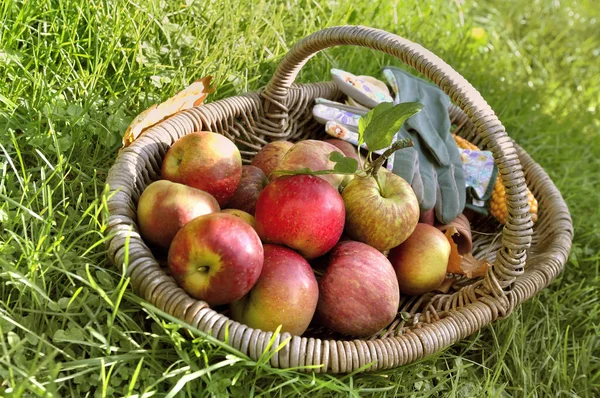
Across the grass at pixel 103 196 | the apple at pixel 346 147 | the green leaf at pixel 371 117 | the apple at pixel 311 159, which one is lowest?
the grass at pixel 103 196

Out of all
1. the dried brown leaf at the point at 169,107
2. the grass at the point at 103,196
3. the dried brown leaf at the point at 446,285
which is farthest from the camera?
the dried brown leaf at the point at 446,285

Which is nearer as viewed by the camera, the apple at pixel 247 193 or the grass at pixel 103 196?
the grass at pixel 103 196

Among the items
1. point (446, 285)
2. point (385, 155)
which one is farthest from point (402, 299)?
point (385, 155)

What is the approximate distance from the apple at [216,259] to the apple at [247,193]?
345 mm

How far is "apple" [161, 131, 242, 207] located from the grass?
0.21 meters

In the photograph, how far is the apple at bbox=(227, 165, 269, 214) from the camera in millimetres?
1673

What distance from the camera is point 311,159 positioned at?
162cm

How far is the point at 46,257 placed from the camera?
1367 mm

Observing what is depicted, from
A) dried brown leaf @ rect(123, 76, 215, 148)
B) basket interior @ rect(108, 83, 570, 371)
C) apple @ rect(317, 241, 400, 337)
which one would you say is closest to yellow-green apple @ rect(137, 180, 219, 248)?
basket interior @ rect(108, 83, 570, 371)

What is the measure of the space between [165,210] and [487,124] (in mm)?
827

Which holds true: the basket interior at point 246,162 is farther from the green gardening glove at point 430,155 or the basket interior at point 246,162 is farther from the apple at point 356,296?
the green gardening glove at point 430,155

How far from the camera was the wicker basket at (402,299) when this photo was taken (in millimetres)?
1267

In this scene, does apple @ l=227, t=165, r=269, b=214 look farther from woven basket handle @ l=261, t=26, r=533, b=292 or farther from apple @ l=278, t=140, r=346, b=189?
woven basket handle @ l=261, t=26, r=533, b=292

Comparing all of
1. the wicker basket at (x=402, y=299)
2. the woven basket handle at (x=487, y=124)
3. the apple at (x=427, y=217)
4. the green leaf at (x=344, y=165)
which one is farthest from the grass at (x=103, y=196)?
the green leaf at (x=344, y=165)
